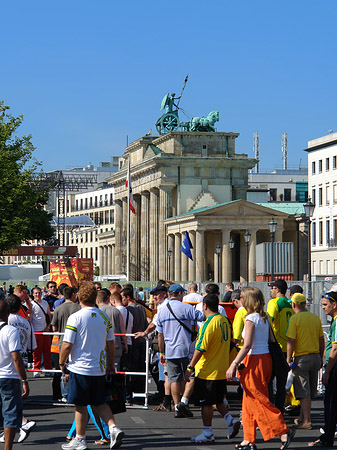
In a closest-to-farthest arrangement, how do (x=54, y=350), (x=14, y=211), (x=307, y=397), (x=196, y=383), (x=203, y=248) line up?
1. (x=196, y=383)
2. (x=307, y=397)
3. (x=54, y=350)
4. (x=14, y=211)
5. (x=203, y=248)

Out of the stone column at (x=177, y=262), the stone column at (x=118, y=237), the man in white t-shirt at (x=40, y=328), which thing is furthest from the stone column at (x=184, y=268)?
the man in white t-shirt at (x=40, y=328)

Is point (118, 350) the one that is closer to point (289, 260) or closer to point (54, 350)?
point (54, 350)

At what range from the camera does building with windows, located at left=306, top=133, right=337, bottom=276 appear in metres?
90.8

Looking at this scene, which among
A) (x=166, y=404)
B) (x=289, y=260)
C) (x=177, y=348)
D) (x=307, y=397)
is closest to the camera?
(x=307, y=397)

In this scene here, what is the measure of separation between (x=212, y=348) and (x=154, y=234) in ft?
296

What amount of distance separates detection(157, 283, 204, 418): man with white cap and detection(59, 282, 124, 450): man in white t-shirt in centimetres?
301

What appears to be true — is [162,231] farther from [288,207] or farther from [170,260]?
[288,207]

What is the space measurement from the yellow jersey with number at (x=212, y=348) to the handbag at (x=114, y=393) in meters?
1.16

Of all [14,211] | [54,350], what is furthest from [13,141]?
[54,350]

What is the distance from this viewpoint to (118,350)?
1530cm

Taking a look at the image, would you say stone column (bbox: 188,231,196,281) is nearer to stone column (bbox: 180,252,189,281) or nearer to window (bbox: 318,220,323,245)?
stone column (bbox: 180,252,189,281)

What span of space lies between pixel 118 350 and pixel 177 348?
1.46 meters

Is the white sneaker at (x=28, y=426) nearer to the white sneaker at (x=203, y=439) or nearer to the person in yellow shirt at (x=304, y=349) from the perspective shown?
the white sneaker at (x=203, y=439)

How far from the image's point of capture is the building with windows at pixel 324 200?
298 feet
